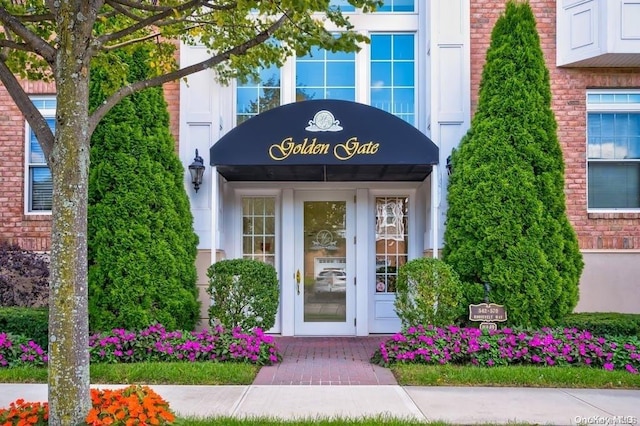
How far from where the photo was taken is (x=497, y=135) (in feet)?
28.0

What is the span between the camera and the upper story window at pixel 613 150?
31.9 feet

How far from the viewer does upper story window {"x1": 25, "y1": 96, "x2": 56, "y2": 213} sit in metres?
9.98

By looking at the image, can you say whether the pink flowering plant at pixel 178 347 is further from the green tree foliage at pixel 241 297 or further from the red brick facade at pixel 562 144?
the red brick facade at pixel 562 144

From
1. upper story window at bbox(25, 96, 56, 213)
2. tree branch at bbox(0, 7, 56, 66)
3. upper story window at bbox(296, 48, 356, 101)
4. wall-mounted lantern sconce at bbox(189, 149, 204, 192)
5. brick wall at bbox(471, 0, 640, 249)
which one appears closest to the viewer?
tree branch at bbox(0, 7, 56, 66)

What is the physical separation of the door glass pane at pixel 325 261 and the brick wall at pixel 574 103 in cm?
306

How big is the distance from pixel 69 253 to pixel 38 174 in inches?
261

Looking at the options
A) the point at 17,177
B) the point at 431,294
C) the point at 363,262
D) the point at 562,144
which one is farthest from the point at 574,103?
the point at 17,177

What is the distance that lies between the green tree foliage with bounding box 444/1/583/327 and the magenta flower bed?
3.22m

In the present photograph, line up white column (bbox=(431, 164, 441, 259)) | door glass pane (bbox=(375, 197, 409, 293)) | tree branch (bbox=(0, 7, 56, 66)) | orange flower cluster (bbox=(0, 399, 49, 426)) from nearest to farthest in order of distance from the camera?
orange flower cluster (bbox=(0, 399, 49, 426))
tree branch (bbox=(0, 7, 56, 66))
white column (bbox=(431, 164, 441, 259))
door glass pane (bbox=(375, 197, 409, 293))

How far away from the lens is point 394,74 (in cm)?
1011

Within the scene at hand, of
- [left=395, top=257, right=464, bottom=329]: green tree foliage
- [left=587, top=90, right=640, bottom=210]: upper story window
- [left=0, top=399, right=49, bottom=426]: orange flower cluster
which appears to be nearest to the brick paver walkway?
[left=395, top=257, right=464, bottom=329]: green tree foliage

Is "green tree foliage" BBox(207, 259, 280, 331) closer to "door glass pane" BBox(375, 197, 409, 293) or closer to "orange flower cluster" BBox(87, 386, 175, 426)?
"door glass pane" BBox(375, 197, 409, 293)

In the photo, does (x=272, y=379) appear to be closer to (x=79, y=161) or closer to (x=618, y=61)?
(x=79, y=161)

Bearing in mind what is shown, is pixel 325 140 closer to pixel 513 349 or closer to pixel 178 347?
pixel 178 347
